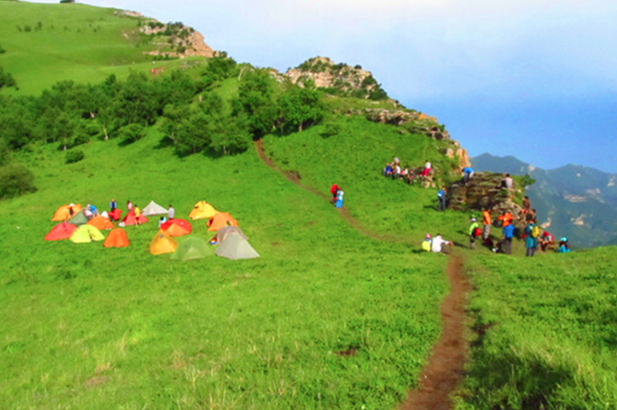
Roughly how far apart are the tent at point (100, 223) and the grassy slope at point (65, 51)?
277 feet

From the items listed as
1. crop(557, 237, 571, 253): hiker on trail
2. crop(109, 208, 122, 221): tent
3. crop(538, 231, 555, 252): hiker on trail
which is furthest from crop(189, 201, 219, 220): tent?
crop(557, 237, 571, 253): hiker on trail

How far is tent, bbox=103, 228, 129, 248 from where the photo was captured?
2945 cm

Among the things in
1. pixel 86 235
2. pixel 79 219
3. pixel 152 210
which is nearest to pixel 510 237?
pixel 86 235

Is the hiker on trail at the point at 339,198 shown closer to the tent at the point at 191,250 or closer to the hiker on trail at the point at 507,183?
the hiker on trail at the point at 507,183

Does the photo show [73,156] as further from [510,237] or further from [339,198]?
[510,237]

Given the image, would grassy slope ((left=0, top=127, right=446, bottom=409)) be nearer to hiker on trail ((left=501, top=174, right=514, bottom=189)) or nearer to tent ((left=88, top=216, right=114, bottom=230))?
tent ((left=88, top=216, right=114, bottom=230))

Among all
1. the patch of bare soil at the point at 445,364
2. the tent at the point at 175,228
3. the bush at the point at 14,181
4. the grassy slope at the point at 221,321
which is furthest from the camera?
the bush at the point at 14,181

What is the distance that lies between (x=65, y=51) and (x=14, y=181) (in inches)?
5257

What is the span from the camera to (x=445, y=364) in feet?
32.3

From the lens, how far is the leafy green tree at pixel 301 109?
59094 millimetres

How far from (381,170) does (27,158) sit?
62906 mm

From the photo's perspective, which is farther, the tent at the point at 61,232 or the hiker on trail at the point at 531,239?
the tent at the point at 61,232

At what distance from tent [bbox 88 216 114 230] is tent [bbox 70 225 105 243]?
2.48 metres

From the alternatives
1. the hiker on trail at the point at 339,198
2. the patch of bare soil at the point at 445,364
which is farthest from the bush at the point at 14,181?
the patch of bare soil at the point at 445,364
